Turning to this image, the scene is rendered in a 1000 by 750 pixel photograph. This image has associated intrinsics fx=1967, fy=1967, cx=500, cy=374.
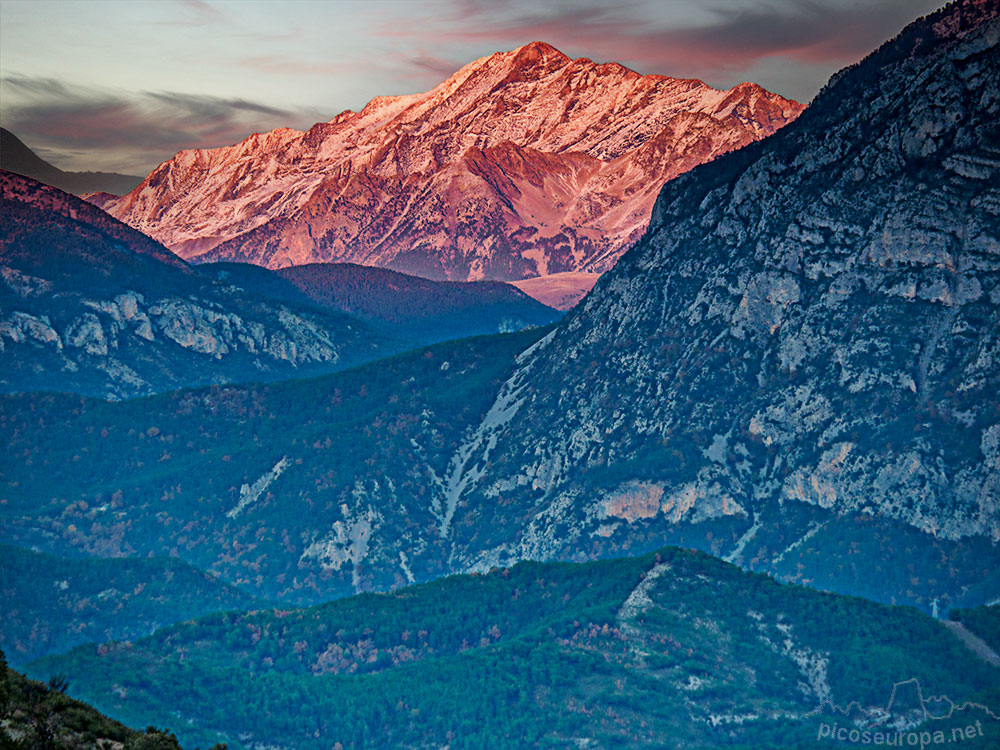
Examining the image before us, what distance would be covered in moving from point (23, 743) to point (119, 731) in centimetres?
1201

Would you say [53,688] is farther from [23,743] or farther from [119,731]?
[23,743]

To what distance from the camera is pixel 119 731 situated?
13412cm

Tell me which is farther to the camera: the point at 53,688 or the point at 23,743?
the point at 53,688

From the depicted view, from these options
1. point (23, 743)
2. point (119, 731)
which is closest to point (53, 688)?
point (119, 731)

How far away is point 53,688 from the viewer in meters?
140

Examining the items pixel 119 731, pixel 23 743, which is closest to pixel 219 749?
pixel 119 731

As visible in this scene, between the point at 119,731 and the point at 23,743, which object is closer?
the point at 23,743

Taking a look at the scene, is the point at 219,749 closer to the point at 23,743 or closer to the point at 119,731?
the point at 119,731

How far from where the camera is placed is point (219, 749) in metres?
138

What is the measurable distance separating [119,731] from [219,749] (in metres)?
7.86

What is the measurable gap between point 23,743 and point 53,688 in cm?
1757

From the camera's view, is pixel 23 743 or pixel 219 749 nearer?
pixel 23 743

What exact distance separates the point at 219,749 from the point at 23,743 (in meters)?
18.9
